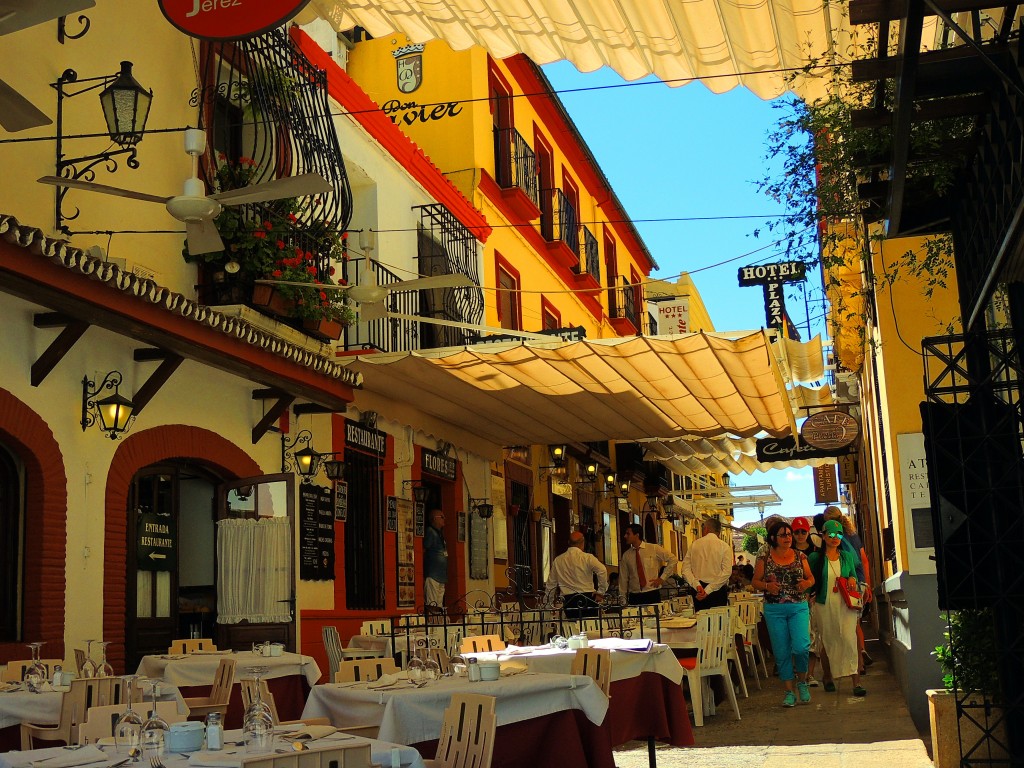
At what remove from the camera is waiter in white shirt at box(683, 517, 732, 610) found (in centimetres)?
1351

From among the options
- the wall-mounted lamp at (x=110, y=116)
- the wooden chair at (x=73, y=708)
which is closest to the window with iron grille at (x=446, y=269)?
the wall-mounted lamp at (x=110, y=116)

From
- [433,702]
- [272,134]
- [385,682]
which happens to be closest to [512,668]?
[385,682]

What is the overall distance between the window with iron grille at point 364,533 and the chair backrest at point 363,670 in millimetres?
5982

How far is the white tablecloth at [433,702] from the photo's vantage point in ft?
19.8

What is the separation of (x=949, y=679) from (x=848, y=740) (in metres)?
1.73

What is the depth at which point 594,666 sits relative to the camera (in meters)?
7.02

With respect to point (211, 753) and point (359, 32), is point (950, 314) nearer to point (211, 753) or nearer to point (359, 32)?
point (211, 753)

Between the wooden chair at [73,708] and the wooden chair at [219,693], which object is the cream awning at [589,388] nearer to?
the wooden chair at [219,693]

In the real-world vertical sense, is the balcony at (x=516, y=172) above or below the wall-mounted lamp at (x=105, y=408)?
above

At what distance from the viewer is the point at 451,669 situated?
7.29m

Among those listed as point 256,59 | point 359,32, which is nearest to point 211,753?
point 256,59

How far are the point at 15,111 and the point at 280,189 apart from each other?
2.00 m

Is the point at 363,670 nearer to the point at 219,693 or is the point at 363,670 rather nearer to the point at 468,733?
the point at 219,693

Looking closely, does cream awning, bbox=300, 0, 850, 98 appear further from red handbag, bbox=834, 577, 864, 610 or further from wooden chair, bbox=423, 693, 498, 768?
red handbag, bbox=834, 577, 864, 610
